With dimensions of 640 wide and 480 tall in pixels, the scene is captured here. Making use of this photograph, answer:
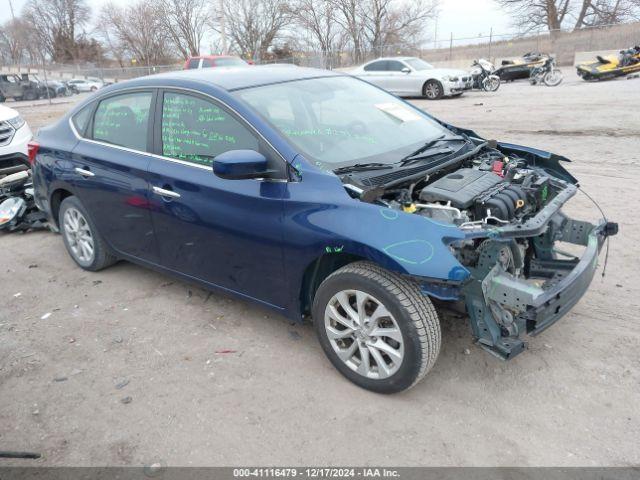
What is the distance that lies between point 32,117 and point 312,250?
848 inches

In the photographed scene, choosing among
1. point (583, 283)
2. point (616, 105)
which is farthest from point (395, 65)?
point (583, 283)

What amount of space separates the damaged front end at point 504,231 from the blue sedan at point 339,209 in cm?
1

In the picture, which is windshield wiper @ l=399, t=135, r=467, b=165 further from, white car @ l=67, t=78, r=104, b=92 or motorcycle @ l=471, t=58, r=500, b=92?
white car @ l=67, t=78, r=104, b=92

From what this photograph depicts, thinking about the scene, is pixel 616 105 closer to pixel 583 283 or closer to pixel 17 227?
pixel 583 283

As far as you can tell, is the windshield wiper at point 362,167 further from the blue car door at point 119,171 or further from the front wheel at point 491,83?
the front wheel at point 491,83

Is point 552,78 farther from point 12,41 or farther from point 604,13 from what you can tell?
point 12,41

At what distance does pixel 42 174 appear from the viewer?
5.00 meters

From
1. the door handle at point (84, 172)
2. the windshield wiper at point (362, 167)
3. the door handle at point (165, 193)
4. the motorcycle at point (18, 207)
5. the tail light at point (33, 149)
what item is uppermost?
the windshield wiper at point (362, 167)

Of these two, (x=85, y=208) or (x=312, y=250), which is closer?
(x=312, y=250)

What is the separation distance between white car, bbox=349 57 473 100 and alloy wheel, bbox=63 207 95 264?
47.9 feet

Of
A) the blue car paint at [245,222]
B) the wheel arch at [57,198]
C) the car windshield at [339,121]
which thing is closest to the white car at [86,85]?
the wheel arch at [57,198]

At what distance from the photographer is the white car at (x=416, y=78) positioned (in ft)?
58.1

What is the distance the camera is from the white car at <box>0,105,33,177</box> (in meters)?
7.56

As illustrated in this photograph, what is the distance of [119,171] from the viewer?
4074mm
